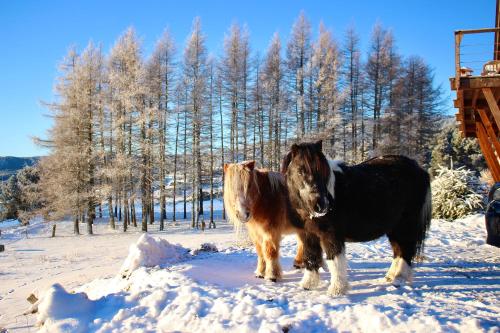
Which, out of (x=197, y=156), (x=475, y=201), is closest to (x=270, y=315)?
(x=475, y=201)

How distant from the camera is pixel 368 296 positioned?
13.1ft

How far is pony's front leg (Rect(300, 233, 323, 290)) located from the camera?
4.25m

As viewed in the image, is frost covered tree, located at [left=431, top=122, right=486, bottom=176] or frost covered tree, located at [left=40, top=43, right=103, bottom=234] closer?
frost covered tree, located at [left=40, top=43, right=103, bottom=234]

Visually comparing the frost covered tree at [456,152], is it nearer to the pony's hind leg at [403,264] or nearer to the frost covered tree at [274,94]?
the frost covered tree at [274,94]

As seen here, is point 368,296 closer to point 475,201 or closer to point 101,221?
point 475,201

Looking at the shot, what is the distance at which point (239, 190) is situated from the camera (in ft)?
14.6

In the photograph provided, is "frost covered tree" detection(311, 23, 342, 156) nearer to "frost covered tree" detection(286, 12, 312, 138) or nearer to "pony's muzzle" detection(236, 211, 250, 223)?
"frost covered tree" detection(286, 12, 312, 138)

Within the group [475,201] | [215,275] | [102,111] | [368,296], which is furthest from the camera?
[102,111]

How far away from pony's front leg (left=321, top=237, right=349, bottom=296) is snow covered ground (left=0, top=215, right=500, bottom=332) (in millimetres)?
118

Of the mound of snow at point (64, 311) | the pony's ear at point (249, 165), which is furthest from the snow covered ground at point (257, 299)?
the pony's ear at point (249, 165)

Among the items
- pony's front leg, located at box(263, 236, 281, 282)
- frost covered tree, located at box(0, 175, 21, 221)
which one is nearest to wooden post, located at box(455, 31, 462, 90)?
pony's front leg, located at box(263, 236, 281, 282)

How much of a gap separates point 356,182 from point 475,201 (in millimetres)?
10653

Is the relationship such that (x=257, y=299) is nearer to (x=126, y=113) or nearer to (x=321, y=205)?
(x=321, y=205)

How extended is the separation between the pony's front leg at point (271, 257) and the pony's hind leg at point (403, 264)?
1.51 m
